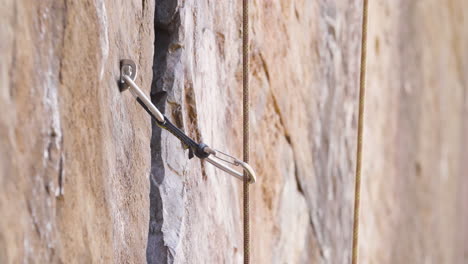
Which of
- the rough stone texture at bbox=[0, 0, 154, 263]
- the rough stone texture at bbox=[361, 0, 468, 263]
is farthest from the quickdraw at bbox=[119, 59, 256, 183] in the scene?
the rough stone texture at bbox=[361, 0, 468, 263]

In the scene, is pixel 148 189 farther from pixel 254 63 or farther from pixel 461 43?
pixel 461 43

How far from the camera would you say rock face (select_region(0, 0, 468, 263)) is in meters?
0.69

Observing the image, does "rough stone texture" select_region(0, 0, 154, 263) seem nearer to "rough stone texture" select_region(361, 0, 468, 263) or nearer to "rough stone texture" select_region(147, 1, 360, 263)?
"rough stone texture" select_region(147, 1, 360, 263)

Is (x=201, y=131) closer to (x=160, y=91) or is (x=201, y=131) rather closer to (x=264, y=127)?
(x=160, y=91)

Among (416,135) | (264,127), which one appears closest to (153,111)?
(264,127)

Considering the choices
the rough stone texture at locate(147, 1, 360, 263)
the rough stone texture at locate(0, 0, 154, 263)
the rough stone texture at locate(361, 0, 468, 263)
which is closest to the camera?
the rough stone texture at locate(0, 0, 154, 263)

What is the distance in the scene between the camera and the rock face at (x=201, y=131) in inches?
27.3

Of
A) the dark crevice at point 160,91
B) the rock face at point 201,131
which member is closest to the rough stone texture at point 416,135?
the rock face at point 201,131

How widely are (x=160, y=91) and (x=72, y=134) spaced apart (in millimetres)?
255

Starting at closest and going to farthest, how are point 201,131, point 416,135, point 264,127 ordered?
1. point 201,131
2. point 264,127
3. point 416,135

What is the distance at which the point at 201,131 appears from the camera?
1.06m

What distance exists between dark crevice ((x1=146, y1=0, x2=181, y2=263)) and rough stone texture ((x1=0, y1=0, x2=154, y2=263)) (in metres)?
0.02

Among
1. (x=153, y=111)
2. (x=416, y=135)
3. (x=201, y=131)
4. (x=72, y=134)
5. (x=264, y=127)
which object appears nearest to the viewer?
(x=72, y=134)

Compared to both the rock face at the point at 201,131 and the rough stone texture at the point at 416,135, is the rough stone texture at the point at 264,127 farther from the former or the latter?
the rough stone texture at the point at 416,135
